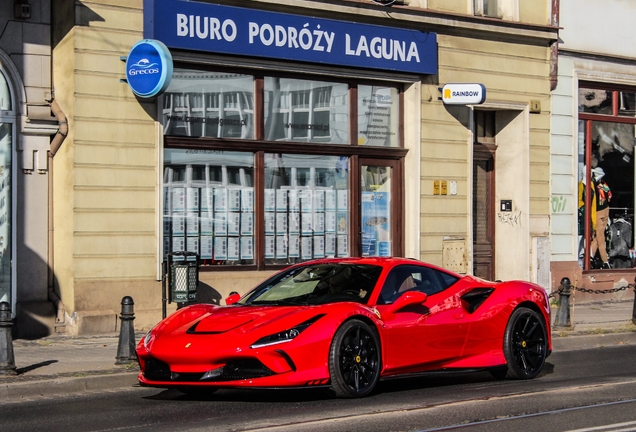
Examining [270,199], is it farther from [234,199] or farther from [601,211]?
[601,211]

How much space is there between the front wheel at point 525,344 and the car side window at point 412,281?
83 cm

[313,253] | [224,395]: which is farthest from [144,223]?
[224,395]

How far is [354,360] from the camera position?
30.9 feet

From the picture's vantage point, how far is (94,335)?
1528 cm

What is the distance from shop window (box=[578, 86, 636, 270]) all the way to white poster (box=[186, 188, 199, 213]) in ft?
29.3

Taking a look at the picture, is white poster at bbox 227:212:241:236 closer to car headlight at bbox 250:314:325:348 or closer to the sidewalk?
the sidewalk

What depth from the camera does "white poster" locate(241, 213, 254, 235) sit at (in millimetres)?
Answer: 17391

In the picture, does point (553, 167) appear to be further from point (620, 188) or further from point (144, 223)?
point (144, 223)

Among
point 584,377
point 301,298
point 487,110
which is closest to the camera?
point 301,298

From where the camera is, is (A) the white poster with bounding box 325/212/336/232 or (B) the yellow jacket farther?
(B) the yellow jacket

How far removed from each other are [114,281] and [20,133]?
261 cm

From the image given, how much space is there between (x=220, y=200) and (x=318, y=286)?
7.00 m

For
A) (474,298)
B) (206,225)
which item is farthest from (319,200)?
(474,298)

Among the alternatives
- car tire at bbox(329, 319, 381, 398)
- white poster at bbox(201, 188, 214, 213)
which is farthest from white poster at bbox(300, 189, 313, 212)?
car tire at bbox(329, 319, 381, 398)
